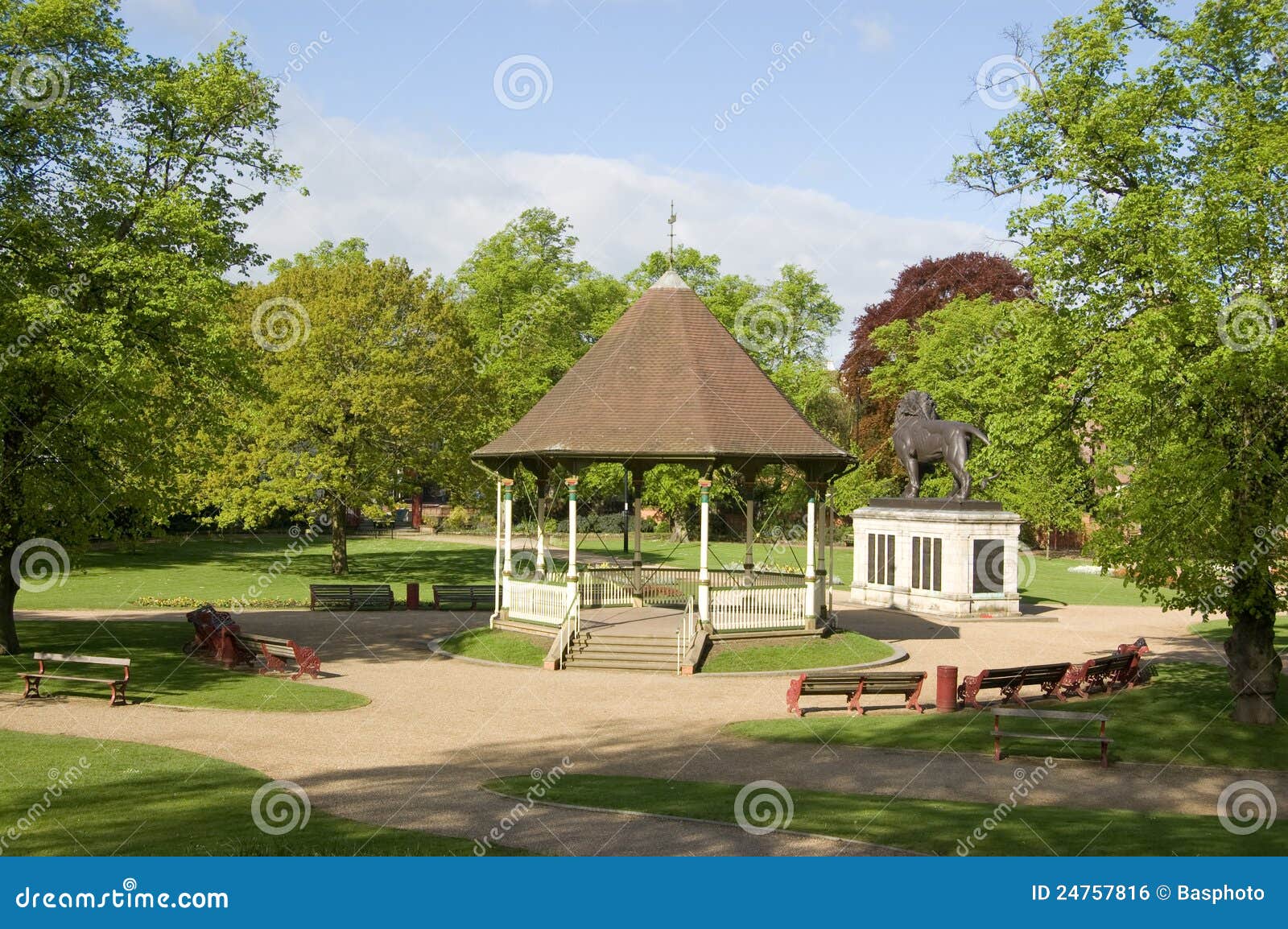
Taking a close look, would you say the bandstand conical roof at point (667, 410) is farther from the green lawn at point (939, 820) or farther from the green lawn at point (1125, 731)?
the green lawn at point (939, 820)

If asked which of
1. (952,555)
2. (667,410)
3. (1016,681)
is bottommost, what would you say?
(1016,681)

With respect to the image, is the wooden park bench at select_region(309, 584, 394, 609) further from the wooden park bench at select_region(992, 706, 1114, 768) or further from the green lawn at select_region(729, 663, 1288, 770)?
the wooden park bench at select_region(992, 706, 1114, 768)

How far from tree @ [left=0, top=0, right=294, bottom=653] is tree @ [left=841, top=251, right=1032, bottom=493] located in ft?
144

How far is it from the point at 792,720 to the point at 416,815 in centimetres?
860

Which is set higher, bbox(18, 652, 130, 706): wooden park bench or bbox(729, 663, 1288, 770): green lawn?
bbox(18, 652, 130, 706): wooden park bench

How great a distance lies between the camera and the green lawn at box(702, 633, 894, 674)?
24.7 metres

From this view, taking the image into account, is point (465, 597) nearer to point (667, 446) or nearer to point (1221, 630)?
point (667, 446)

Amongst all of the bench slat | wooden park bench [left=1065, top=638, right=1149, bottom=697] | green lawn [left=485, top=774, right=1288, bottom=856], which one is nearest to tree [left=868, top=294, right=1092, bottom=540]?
wooden park bench [left=1065, top=638, right=1149, bottom=697]

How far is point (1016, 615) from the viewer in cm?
3681

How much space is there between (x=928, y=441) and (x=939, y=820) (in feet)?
87.4

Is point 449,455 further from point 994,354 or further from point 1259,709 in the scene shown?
point 1259,709

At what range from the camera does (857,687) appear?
2006cm

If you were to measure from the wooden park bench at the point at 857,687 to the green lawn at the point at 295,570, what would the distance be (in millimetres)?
15946

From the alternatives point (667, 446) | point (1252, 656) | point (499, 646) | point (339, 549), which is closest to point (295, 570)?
point (339, 549)
